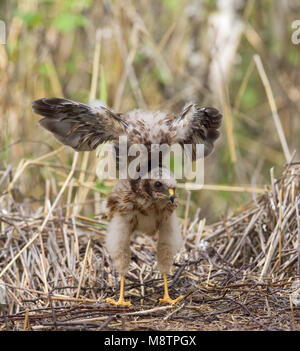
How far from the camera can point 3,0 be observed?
8.27 meters

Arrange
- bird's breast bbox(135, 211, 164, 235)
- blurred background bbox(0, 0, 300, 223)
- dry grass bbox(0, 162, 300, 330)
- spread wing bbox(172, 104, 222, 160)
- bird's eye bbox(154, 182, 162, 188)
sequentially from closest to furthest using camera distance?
dry grass bbox(0, 162, 300, 330) → bird's eye bbox(154, 182, 162, 188) → bird's breast bbox(135, 211, 164, 235) → spread wing bbox(172, 104, 222, 160) → blurred background bbox(0, 0, 300, 223)

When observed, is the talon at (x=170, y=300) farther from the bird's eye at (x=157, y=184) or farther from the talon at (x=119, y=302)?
the bird's eye at (x=157, y=184)

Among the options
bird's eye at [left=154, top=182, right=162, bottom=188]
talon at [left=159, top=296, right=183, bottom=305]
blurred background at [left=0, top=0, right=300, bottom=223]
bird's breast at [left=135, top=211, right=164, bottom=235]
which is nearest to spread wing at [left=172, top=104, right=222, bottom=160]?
bird's eye at [left=154, top=182, right=162, bottom=188]

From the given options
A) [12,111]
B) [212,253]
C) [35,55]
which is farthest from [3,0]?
[212,253]

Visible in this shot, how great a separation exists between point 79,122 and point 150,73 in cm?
470

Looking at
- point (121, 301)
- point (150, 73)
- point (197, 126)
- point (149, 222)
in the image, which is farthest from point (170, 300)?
point (150, 73)

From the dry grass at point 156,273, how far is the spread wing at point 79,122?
0.73 meters

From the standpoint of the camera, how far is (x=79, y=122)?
13.0 ft

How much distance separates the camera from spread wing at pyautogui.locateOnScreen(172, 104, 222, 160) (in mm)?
3947

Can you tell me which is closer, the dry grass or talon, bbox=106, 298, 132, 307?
the dry grass

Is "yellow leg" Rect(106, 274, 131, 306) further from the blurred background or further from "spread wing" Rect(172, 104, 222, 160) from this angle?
the blurred background

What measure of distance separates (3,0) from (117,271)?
5796mm

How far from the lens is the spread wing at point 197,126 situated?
3947 mm

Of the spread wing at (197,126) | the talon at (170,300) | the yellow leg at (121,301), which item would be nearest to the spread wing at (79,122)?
the spread wing at (197,126)
